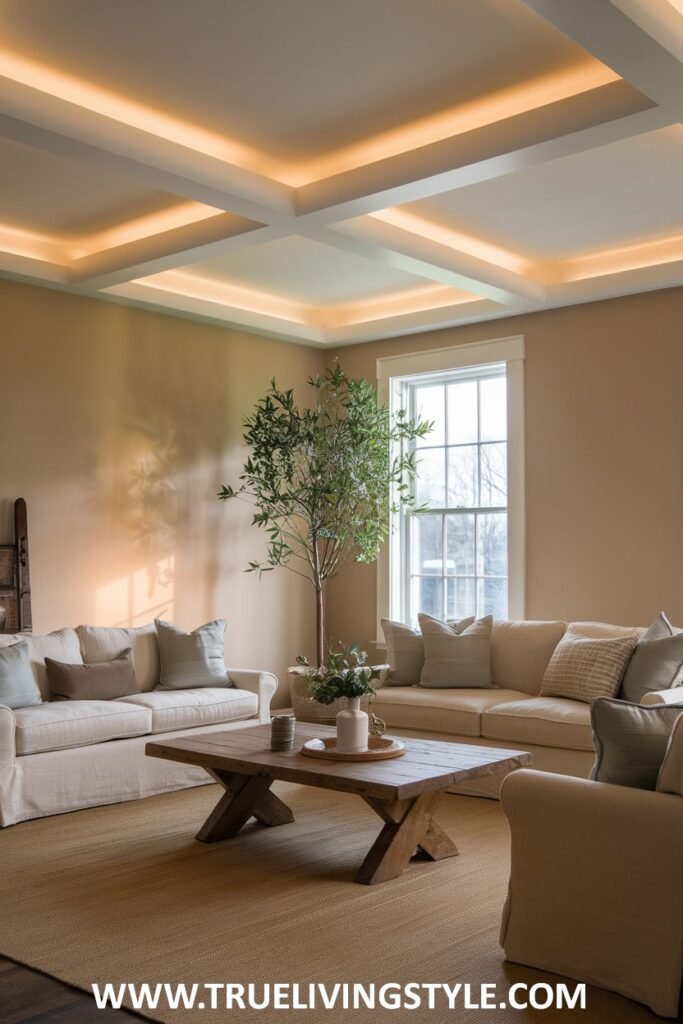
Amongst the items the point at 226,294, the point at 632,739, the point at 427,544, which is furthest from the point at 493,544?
the point at 632,739

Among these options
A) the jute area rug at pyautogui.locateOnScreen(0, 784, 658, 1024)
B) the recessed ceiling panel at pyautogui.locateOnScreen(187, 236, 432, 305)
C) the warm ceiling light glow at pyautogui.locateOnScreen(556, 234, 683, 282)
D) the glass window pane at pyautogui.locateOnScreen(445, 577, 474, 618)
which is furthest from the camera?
the glass window pane at pyautogui.locateOnScreen(445, 577, 474, 618)

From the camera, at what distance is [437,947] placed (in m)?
3.41

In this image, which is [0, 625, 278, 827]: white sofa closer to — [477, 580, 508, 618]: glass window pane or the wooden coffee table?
the wooden coffee table

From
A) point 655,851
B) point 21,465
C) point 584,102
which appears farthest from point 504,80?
point 21,465

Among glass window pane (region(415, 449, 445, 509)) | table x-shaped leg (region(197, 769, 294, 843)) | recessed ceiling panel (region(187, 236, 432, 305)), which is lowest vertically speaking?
table x-shaped leg (region(197, 769, 294, 843))

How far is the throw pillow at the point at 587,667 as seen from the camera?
557 centimetres

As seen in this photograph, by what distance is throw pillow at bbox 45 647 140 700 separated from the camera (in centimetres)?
571

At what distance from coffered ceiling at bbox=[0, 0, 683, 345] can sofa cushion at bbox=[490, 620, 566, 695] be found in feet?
7.11

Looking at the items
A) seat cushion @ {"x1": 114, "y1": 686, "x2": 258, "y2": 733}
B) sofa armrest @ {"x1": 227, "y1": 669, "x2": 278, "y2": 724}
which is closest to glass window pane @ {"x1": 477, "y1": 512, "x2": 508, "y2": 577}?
sofa armrest @ {"x1": 227, "y1": 669, "x2": 278, "y2": 724}

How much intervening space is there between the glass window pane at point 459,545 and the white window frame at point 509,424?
1.41 feet

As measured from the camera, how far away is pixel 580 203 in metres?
5.64

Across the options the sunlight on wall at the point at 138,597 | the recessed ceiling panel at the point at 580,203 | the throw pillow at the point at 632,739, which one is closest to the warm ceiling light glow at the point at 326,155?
the recessed ceiling panel at the point at 580,203

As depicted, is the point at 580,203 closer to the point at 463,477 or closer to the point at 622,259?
the point at 622,259

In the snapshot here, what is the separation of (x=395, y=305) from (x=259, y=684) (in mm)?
3167
